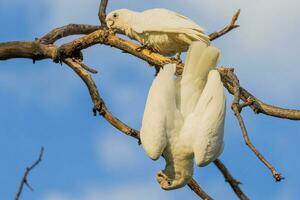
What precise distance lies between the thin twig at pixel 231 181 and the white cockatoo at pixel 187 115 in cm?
53

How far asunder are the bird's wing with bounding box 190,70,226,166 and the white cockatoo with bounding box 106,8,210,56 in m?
1.19

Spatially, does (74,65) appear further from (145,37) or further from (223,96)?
(223,96)

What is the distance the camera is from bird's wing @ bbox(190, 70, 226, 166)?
18.8ft

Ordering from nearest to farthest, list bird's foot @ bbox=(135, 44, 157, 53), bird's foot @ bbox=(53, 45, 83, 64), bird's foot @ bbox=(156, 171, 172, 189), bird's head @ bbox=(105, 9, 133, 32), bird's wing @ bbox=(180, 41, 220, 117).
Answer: bird's wing @ bbox=(180, 41, 220, 117)
bird's foot @ bbox=(156, 171, 172, 189)
bird's foot @ bbox=(135, 44, 157, 53)
bird's foot @ bbox=(53, 45, 83, 64)
bird's head @ bbox=(105, 9, 133, 32)

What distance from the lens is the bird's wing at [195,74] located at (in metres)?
5.97

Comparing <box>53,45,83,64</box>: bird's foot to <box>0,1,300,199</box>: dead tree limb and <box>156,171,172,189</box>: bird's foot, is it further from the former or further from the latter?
<box>156,171,172,189</box>: bird's foot

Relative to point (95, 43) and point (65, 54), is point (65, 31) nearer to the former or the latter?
point (65, 54)

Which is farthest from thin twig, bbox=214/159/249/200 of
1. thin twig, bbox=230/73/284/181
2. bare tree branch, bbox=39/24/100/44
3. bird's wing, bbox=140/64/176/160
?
bare tree branch, bbox=39/24/100/44

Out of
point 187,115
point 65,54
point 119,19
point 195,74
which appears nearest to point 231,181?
point 187,115

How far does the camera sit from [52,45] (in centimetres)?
777

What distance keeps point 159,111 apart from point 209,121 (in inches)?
15.1

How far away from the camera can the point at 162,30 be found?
745 centimetres

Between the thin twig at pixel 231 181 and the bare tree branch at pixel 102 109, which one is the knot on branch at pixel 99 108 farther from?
the thin twig at pixel 231 181

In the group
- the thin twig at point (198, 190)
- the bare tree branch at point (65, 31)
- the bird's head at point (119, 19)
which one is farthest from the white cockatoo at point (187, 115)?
A: the bare tree branch at point (65, 31)
